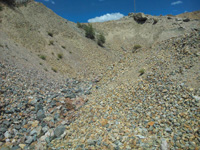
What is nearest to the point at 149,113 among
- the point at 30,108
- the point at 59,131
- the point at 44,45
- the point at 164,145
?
the point at 164,145

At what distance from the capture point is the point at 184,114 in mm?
5625

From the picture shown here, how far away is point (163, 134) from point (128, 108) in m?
2.27

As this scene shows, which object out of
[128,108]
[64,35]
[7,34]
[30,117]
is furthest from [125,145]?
[64,35]

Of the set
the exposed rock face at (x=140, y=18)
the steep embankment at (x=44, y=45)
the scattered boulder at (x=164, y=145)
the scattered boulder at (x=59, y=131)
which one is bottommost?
the scattered boulder at (x=59, y=131)

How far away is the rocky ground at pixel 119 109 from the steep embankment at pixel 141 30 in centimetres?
1953

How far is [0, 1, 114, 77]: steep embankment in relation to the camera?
587 inches

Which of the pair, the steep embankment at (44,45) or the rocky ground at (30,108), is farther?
the steep embankment at (44,45)

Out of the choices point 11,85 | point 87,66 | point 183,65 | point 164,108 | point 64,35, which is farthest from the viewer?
point 64,35

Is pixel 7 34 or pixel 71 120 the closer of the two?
pixel 71 120

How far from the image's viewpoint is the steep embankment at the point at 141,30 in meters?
31.0

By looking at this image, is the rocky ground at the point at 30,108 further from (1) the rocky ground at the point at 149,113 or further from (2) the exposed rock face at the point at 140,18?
(2) the exposed rock face at the point at 140,18

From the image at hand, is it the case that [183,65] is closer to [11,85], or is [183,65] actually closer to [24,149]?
[24,149]

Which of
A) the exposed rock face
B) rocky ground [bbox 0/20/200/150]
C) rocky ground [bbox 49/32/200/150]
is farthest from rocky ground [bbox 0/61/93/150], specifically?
the exposed rock face

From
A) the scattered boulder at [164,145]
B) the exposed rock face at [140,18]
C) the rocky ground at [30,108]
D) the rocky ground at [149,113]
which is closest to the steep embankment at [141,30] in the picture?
the exposed rock face at [140,18]
